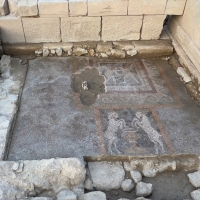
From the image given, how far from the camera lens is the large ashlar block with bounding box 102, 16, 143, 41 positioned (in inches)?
211

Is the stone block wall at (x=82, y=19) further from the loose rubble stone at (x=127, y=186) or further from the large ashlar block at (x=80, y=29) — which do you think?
the loose rubble stone at (x=127, y=186)

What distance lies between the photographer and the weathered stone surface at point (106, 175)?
3.20 meters

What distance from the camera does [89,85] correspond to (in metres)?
4.73

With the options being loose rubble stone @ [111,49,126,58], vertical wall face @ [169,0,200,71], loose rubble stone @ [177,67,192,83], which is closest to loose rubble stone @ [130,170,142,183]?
loose rubble stone @ [177,67,192,83]

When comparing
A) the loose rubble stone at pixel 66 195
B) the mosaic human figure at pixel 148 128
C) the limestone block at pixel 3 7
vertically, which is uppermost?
the limestone block at pixel 3 7

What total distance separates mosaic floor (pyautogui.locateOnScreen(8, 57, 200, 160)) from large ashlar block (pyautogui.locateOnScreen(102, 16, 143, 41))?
74cm

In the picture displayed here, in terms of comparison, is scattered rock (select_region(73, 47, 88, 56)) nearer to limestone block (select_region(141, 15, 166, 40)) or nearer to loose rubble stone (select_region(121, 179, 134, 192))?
limestone block (select_region(141, 15, 166, 40))

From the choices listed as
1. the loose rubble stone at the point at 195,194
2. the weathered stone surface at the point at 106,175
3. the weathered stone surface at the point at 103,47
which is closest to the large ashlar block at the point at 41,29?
the weathered stone surface at the point at 103,47

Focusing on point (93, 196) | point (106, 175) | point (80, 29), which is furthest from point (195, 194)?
point (80, 29)

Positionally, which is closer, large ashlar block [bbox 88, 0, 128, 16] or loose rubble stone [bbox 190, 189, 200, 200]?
loose rubble stone [bbox 190, 189, 200, 200]

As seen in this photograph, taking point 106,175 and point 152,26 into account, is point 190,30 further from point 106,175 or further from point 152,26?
point 106,175

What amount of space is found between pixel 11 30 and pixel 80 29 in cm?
139

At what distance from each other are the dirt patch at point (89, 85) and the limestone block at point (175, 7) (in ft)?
6.41

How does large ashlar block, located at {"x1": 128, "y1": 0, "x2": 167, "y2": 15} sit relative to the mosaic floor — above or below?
above
